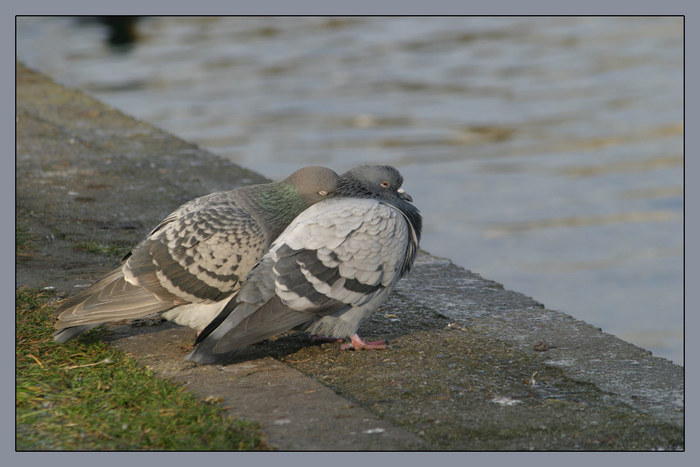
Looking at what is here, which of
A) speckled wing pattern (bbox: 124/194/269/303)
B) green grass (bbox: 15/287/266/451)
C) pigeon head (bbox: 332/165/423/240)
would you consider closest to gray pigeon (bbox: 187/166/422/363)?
speckled wing pattern (bbox: 124/194/269/303)

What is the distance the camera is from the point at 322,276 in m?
4.80

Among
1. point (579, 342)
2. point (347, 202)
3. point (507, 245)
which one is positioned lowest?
point (507, 245)

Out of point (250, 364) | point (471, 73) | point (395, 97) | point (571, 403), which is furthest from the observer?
point (471, 73)

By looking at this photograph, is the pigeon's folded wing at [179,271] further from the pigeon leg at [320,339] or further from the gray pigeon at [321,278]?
the pigeon leg at [320,339]

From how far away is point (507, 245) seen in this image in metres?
9.66

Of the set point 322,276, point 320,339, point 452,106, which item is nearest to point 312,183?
point 322,276

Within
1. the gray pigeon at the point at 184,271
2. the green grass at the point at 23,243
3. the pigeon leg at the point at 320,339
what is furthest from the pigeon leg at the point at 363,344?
the green grass at the point at 23,243

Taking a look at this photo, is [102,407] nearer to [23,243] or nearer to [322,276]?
[322,276]

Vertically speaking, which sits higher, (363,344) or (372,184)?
(372,184)

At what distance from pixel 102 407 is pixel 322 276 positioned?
1.27 meters

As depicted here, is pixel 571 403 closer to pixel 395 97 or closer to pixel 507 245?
pixel 507 245

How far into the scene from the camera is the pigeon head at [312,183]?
208 inches

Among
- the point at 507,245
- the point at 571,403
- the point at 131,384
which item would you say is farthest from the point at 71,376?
the point at 507,245

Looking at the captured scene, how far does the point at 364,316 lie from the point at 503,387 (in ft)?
2.86
